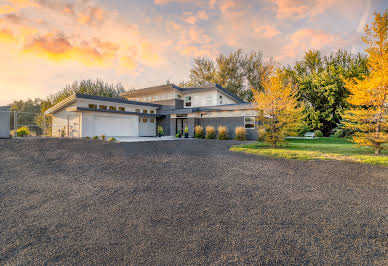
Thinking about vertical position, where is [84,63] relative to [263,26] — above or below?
below

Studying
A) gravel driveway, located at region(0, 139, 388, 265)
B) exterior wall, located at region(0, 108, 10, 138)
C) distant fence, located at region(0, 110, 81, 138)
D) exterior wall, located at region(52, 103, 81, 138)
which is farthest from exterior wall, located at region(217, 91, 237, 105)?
exterior wall, located at region(0, 108, 10, 138)

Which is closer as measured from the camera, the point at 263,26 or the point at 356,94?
the point at 356,94

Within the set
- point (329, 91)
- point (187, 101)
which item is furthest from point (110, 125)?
point (329, 91)

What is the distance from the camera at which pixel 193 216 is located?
3154 millimetres

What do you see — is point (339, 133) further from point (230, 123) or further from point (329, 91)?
point (230, 123)

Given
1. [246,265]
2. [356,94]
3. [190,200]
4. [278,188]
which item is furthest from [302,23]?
[246,265]

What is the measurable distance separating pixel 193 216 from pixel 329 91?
27.2 meters

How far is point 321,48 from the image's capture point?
89.4ft

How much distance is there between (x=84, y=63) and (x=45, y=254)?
14022 mm

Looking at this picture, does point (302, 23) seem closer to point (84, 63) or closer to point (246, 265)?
point (246, 265)

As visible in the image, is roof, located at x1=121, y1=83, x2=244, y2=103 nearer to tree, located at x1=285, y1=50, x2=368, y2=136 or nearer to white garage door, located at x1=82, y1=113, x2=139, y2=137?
white garage door, located at x1=82, y1=113, x2=139, y2=137

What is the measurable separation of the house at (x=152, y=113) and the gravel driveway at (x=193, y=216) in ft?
36.8

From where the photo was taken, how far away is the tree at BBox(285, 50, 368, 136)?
2330 centimetres

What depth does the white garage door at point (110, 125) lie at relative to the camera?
57.9ft
